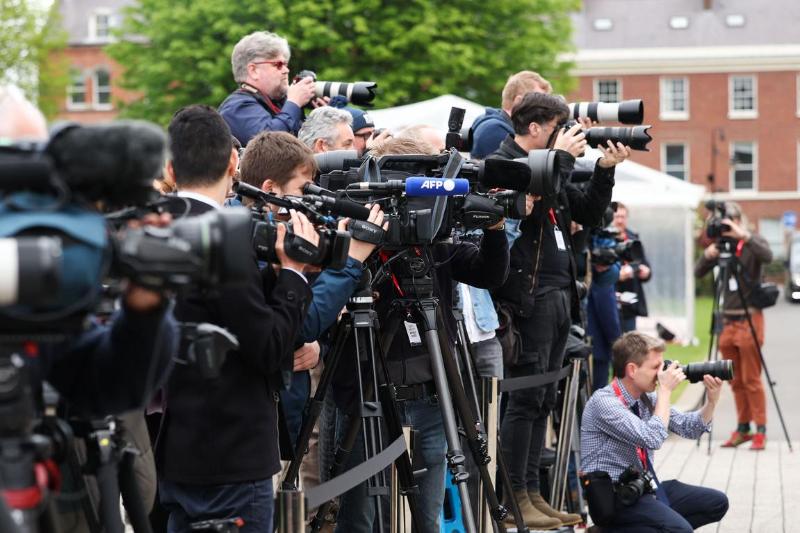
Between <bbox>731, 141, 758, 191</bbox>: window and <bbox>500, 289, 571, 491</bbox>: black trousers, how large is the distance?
5376cm

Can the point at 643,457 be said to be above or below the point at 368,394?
below

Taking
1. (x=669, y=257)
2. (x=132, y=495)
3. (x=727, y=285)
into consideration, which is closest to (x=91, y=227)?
(x=132, y=495)

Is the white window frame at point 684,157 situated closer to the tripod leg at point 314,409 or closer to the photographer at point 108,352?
the tripod leg at point 314,409

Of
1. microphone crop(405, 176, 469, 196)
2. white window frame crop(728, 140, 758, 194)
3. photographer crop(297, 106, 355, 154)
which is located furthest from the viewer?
white window frame crop(728, 140, 758, 194)

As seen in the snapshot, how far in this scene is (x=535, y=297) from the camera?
666cm

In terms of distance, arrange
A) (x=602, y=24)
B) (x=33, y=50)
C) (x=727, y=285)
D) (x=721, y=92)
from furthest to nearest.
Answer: (x=602, y=24), (x=721, y=92), (x=33, y=50), (x=727, y=285)

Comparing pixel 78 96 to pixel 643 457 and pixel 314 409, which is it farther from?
pixel 314 409

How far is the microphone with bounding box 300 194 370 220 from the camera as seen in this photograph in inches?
168

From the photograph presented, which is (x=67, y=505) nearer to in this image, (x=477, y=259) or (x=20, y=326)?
(x=20, y=326)

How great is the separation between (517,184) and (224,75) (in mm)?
22480

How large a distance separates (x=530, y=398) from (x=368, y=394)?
192 cm

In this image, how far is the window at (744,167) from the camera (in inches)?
2322

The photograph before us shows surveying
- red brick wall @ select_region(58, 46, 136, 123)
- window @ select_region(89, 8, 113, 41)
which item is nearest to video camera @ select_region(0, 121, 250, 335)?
red brick wall @ select_region(58, 46, 136, 123)

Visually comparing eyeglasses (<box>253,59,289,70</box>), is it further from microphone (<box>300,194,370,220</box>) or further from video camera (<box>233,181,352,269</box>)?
video camera (<box>233,181,352,269</box>)
